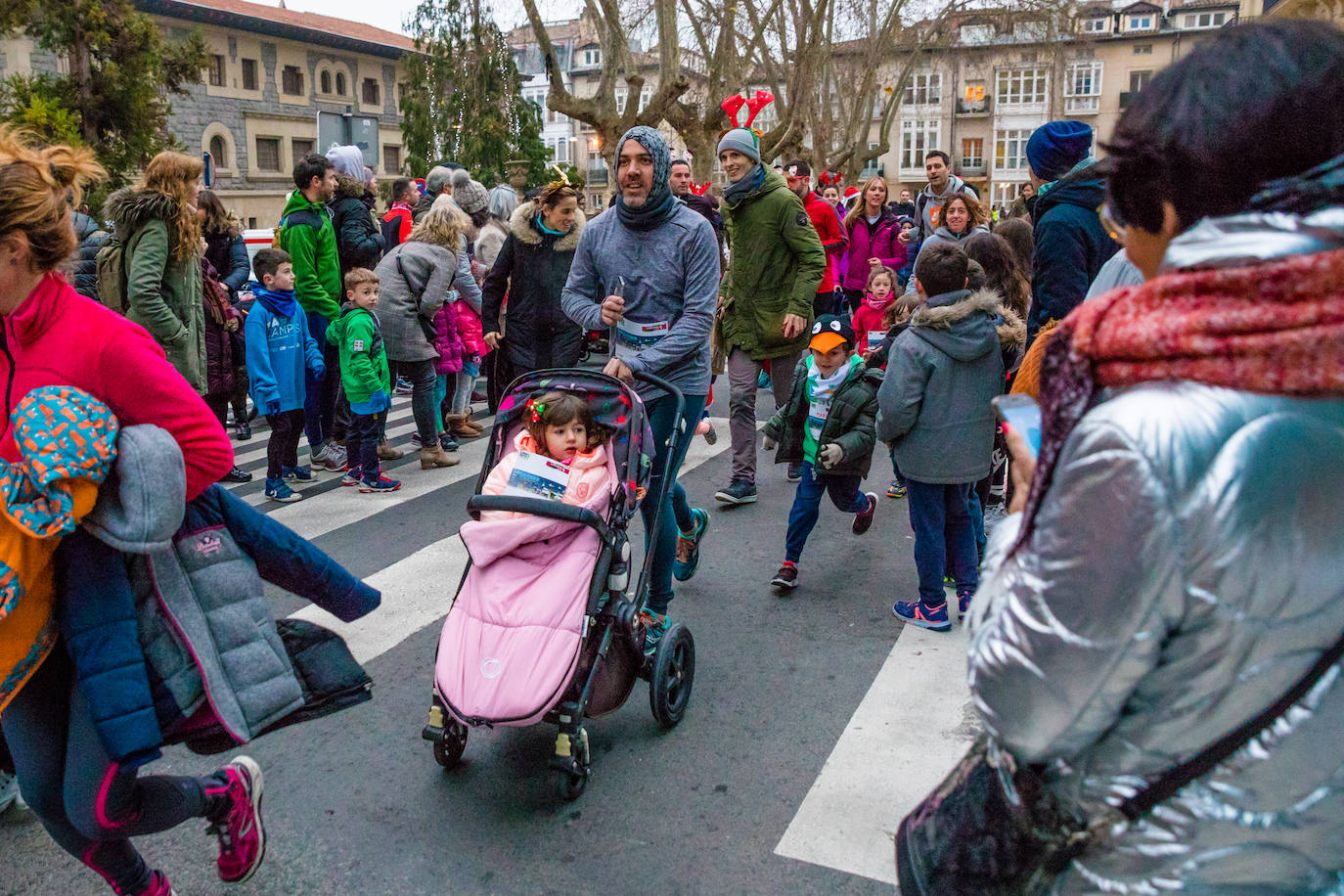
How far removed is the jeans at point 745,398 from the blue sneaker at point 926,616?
2.09 m

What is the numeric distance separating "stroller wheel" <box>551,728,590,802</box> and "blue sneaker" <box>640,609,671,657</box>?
544 millimetres

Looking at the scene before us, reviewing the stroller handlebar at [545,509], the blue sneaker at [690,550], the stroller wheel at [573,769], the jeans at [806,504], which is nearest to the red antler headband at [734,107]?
the jeans at [806,504]

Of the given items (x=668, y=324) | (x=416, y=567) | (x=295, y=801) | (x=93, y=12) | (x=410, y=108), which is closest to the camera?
(x=295, y=801)

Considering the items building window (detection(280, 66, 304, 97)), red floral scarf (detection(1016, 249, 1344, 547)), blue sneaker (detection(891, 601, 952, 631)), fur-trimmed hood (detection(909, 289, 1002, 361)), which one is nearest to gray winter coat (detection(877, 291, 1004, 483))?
fur-trimmed hood (detection(909, 289, 1002, 361))

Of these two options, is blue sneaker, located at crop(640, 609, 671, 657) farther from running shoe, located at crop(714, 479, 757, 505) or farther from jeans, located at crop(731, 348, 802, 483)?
jeans, located at crop(731, 348, 802, 483)

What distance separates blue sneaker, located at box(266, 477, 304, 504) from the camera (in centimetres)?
711

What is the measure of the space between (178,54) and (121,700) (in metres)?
15.0

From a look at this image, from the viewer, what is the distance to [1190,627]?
127cm

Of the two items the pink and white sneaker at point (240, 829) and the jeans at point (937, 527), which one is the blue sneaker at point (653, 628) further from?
the pink and white sneaker at point (240, 829)

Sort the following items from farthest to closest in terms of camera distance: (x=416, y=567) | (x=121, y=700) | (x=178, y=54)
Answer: (x=178, y=54), (x=416, y=567), (x=121, y=700)

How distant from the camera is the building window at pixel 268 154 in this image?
43031 millimetres

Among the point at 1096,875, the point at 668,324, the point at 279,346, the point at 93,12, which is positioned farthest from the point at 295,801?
the point at 93,12

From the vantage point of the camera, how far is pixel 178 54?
15008mm

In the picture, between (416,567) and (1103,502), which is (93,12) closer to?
(416,567)
